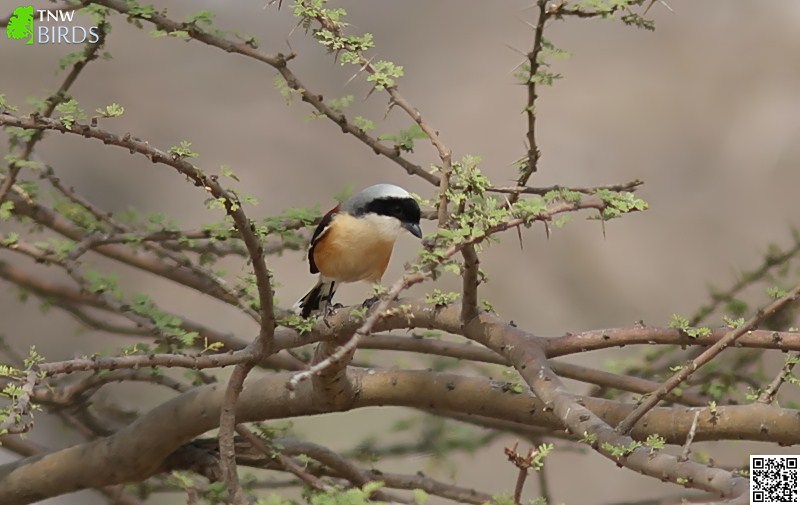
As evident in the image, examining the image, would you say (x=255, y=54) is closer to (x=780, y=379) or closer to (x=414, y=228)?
(x=414, y=228)

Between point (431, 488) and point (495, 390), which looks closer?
point (495, 390)

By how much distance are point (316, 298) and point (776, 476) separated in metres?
1.35

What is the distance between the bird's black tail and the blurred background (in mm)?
2284

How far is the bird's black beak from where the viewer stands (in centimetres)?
232

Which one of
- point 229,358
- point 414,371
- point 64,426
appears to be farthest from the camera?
point 64,426

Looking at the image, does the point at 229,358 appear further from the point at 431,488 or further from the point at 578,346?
the point at 431,488

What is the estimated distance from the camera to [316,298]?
2.81 meters

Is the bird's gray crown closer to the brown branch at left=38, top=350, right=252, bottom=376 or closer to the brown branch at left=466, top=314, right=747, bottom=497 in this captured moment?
the brown branch at left=466, top=314, right=747, bottom=497

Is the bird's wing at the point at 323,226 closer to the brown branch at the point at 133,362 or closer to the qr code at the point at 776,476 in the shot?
the brown branch at the point at 133,362

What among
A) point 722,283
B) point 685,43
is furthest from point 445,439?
point 685,43

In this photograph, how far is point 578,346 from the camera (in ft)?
6.09

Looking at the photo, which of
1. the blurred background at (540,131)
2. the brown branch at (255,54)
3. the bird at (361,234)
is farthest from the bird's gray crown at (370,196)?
the blurred background at (540,131)

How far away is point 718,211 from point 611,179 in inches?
26.1

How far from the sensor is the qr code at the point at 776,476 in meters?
1.76
